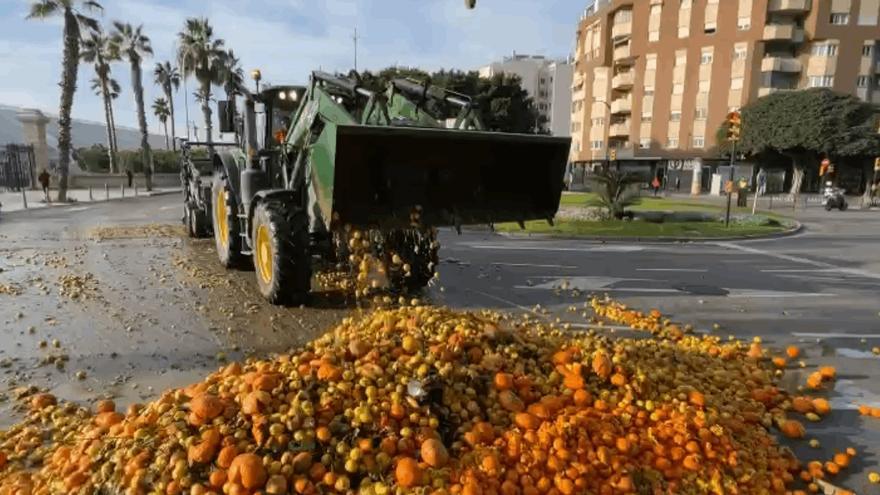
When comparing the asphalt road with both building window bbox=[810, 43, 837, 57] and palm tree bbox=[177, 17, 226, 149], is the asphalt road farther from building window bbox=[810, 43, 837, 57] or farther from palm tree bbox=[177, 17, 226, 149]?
building window bbox=[810, 43, 837, 57]

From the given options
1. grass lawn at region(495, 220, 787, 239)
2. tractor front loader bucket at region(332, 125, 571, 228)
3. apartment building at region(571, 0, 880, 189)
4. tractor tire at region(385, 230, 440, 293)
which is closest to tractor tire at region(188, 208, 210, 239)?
tractor tire at region(385, 230, 440, 293)

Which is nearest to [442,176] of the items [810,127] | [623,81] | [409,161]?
[409,161]

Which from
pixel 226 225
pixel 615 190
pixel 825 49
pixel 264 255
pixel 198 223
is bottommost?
pixel 198 223

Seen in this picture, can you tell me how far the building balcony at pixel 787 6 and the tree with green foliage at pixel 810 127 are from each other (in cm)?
962

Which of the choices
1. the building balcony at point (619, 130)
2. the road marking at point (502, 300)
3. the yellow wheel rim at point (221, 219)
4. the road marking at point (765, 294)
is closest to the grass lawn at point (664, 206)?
the road marking at point (765, 294)

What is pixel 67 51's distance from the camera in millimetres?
26203

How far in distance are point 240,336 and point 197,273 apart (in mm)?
3731

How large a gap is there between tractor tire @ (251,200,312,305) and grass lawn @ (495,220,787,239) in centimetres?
1123

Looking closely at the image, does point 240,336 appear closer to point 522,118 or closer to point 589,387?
point 589,387

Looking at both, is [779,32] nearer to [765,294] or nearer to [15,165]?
[765,294]

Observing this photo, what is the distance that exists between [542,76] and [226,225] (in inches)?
4285

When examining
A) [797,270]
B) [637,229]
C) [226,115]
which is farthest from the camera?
[637,229]

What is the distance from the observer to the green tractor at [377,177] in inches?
241

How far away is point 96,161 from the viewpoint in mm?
50562
